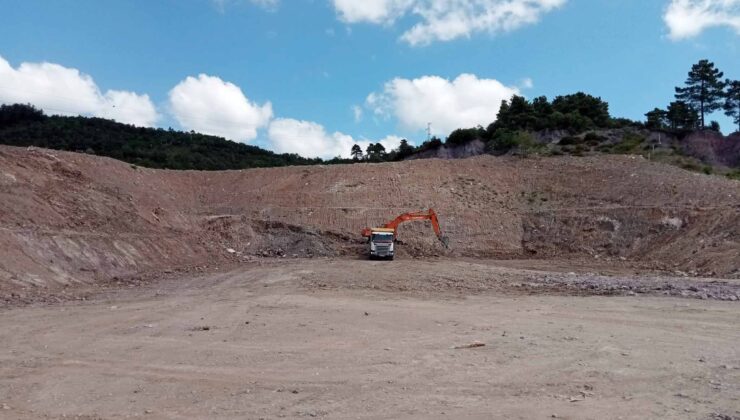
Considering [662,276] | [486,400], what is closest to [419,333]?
[486,400]

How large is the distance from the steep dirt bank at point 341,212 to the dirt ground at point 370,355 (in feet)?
17.8

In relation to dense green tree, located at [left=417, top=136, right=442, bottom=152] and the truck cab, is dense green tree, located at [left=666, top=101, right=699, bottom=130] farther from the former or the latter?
the truck cab

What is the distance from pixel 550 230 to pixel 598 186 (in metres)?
6.46

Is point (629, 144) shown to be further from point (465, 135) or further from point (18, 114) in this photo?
point (18, 114)

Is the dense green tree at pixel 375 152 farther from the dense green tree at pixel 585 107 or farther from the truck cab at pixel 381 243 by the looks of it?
the truck cab at pixel 381 243

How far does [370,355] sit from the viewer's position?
1059cm

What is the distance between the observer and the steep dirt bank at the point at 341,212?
24.0 metres

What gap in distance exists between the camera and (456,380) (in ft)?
29.0

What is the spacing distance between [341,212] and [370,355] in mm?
28086

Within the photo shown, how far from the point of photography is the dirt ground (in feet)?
25.1

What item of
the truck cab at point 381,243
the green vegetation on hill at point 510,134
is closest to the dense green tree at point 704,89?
the green vegetation on hill at point 510,134

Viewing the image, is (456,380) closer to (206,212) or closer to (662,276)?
(662,276)

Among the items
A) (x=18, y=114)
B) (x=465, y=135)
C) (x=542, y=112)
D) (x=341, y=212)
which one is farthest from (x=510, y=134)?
(x=18, y=114)

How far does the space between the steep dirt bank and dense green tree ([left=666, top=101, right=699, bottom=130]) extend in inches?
1608
